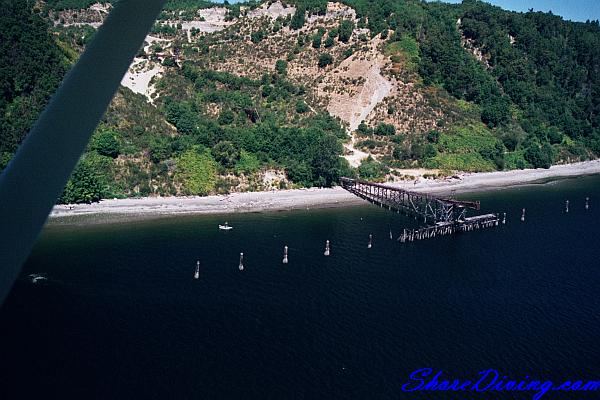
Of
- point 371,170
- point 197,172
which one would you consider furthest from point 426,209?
point 197,172

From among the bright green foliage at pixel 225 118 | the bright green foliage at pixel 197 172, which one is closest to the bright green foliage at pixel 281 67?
the bright green foliage at pixel 225 118

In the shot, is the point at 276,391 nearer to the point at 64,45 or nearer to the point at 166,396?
the point at 166,396

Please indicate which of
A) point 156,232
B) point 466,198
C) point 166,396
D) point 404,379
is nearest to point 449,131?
point 466,198

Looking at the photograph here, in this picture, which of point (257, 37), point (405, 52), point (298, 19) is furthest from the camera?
point (298, 19)

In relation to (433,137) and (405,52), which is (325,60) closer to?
(405,52)

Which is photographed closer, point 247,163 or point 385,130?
point 247,163

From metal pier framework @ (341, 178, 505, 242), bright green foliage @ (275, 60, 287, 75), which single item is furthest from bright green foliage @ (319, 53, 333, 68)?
metal pier framework @ (341, 178, 505, 242)
